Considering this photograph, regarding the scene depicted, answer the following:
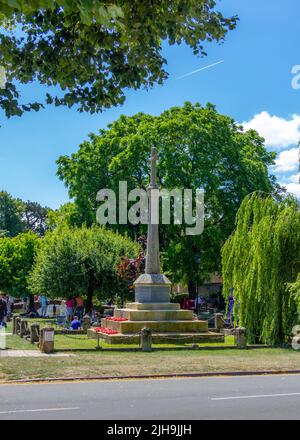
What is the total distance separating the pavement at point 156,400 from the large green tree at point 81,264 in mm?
21320

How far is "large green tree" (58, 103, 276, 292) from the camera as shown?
40.3 metres

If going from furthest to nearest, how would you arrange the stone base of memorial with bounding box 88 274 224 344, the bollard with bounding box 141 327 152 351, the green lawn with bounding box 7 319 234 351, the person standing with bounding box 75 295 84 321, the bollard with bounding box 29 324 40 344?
the person standing with bounding box 75 295 84 321, the stone base of memorial with bounding box 88 274 224 344, the bollard with bounding box 29 324 40 344, the green lawn with bounding box 7 319 234 351, the bollard with bounding box 141 327 152 351

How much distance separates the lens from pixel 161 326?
23609 millimetres

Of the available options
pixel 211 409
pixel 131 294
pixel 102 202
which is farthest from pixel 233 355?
pixel 102 202

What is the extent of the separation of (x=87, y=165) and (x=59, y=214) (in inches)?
719

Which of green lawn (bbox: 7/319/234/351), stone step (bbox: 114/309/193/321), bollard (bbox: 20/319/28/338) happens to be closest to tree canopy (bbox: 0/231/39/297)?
bollard (bbox: 20/319/28/338)

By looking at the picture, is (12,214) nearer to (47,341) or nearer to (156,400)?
(47,341)

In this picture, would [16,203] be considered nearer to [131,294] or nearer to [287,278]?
[131,294]

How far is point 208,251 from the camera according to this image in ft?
135

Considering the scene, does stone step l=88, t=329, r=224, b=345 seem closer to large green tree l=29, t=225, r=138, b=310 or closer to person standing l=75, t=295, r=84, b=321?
large green tree l=29, t=225, r=138, b=310

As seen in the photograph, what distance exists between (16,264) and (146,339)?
2749 cm

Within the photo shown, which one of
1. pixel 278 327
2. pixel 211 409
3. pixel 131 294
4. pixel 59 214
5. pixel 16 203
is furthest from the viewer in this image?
pixel 16 203

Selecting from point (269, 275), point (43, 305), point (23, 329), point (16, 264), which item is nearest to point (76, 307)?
point (43, 305)

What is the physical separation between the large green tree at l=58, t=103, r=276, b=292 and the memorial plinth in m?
14.6
